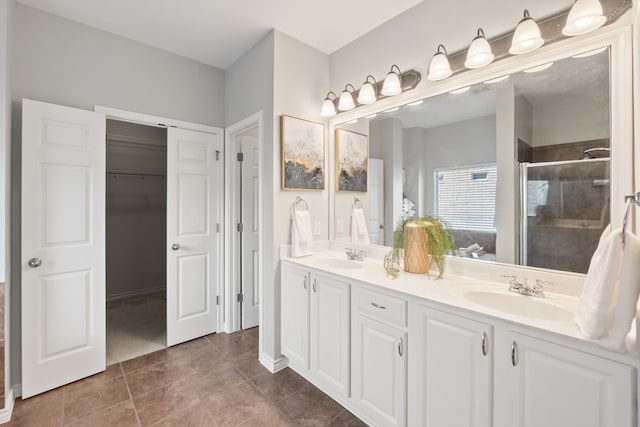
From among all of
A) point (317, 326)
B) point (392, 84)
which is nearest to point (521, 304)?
point (317, 326)

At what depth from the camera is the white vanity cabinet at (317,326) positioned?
5.93ft

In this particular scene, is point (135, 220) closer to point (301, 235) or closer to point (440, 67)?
point (301, 235)

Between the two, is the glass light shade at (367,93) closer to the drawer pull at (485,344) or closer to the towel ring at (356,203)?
the towel ring at (356,203)

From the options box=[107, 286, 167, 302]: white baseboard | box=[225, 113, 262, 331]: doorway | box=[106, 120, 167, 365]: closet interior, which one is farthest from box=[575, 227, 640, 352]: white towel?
box=[107, 286, 167, 302]: white baseboard

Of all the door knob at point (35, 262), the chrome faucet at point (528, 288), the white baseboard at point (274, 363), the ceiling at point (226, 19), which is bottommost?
the white baseboard at point (274, 363)

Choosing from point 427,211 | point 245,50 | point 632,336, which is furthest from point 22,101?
point 632,336

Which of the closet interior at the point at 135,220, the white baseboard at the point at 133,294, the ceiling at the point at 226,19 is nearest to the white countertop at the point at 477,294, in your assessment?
the ceiling at the point at 226,19

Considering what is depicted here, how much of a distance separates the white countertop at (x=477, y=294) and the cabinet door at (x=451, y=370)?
0.25 ft

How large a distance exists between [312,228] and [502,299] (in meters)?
1.50

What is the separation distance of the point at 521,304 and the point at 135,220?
454cm

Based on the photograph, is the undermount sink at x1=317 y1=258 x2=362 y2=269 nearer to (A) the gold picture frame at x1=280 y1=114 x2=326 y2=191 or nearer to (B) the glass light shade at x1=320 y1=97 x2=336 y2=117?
(A) the gold picture frame at x1=280 y1=114 x2=326 y2=191

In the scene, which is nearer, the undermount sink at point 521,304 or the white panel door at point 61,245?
the undermount sink at point 521,304

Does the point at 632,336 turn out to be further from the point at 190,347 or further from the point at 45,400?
the point at 45,400

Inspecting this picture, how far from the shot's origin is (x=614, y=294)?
93cm
